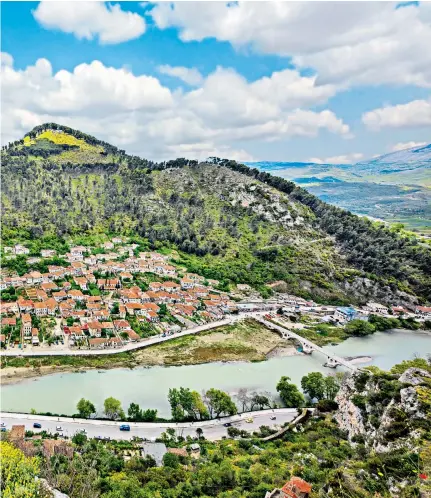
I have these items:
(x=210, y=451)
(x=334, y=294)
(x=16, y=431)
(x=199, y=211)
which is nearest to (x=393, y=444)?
(x=210, y=451)

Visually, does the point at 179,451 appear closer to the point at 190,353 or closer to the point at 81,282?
the point at 190,353

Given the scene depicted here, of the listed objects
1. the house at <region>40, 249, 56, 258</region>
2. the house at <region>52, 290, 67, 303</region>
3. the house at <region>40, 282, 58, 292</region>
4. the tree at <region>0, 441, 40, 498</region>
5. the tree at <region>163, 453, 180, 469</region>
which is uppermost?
the house at <region>40, 249, 56, 258</region>

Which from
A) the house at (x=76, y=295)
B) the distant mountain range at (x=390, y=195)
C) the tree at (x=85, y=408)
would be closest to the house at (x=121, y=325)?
the house at (x=76, y=295)

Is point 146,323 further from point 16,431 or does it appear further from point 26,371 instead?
point 16,431

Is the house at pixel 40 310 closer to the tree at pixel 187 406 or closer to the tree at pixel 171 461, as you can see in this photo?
the tree at pixel 187 406

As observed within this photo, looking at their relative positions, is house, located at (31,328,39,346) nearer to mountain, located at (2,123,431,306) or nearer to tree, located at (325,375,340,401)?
mountain, located at (2,123,431,306)

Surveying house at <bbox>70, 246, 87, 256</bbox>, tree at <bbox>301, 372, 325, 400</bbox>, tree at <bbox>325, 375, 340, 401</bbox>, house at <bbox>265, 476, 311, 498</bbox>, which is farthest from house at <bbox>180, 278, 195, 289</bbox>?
house at <bbox>265, 476, 311, 498</bbox>
